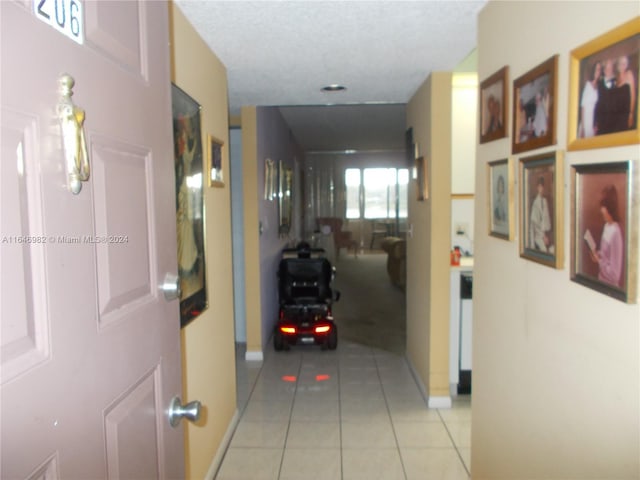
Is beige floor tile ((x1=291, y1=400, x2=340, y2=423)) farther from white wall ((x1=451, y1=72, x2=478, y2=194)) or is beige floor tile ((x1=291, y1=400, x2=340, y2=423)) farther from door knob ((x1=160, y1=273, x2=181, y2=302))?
door knob ((x1=160, y1=273, x2=181, y2=302))

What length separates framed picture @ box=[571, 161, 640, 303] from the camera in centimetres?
97

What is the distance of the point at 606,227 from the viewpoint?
1065mm

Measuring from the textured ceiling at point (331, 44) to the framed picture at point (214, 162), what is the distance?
1.60 ft

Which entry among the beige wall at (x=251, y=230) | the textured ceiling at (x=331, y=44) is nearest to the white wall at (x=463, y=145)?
the textured ceiling at (x=331, y=44)

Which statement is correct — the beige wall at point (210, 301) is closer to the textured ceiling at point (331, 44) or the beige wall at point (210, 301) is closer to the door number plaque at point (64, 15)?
the textured ceiling at point (331, 44)

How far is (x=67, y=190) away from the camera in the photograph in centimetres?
68

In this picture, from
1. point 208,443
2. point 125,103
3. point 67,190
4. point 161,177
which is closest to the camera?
point 67,190

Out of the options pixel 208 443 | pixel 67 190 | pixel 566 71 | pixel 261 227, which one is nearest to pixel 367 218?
pixel 261 227

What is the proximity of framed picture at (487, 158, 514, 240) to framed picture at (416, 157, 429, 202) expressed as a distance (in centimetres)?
129

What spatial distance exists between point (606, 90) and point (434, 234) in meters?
2.01

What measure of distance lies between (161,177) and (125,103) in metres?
0.22

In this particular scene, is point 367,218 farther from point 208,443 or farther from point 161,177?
point 161,177

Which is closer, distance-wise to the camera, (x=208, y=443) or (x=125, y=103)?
(x=125, y=103)

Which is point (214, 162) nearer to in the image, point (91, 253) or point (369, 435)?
point (91, 253)
